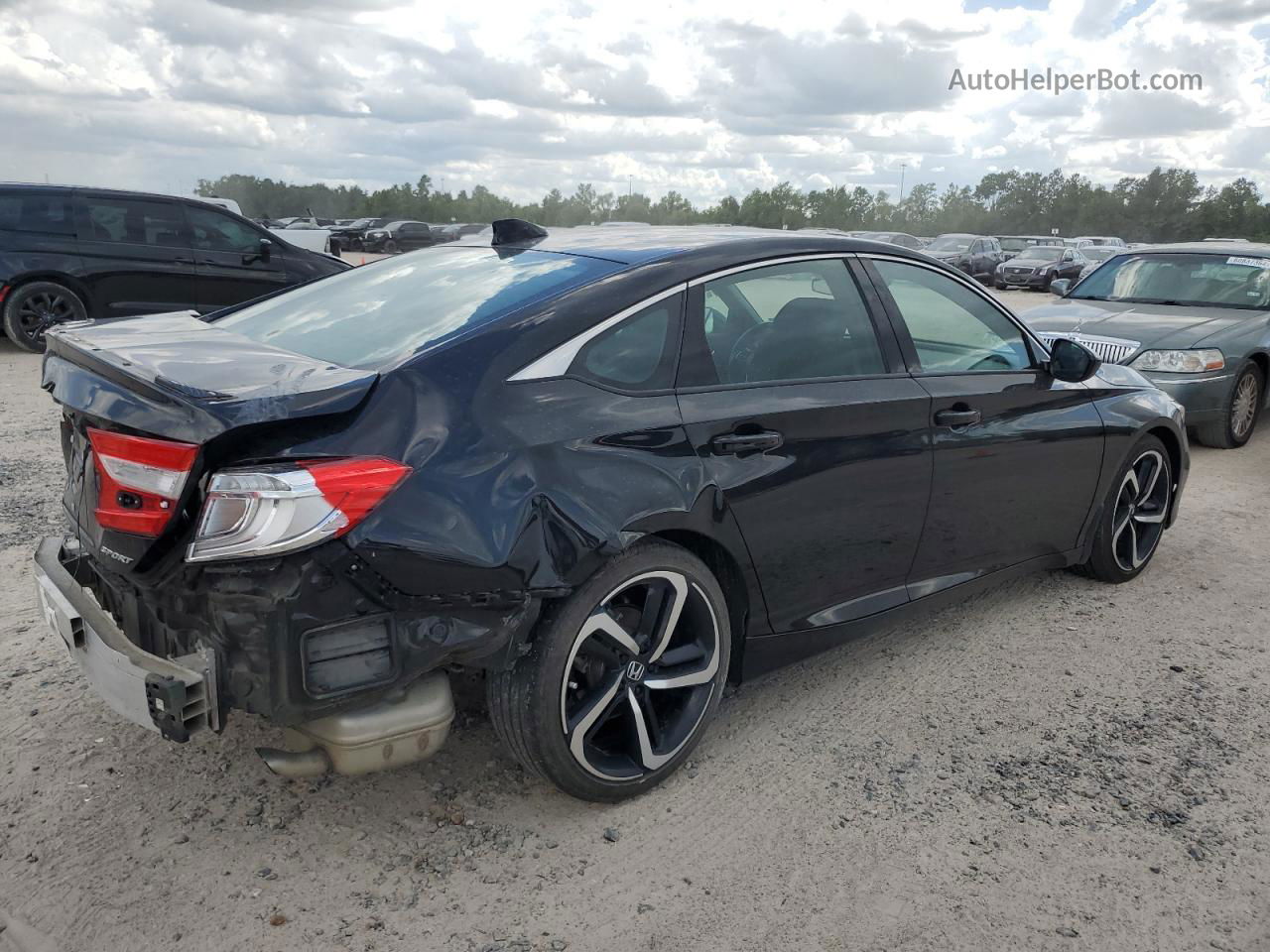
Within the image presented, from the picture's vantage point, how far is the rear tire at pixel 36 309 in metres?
10.3

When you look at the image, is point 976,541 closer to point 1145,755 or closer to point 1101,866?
point 1145,755

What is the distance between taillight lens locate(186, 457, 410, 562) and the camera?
2.31 m

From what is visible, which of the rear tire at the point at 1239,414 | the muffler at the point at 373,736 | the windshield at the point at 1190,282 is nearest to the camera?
the muffler at the point at 373,736

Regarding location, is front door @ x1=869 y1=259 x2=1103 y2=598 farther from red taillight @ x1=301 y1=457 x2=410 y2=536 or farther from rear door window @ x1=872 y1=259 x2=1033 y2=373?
red taillight @ x1=301 y1=457 x2=410 y2=536

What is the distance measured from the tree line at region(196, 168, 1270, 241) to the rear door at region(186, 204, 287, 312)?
6008cm

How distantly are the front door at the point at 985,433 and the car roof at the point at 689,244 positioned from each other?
7.6 inches

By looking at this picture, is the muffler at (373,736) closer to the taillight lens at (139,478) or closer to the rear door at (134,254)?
the taillight lens at (139,478)

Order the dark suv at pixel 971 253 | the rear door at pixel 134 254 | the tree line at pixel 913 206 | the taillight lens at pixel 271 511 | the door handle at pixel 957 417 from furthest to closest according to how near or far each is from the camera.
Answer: the tree line at pixel 913 206 < the dark suv at pixel 971 253 < the rear door at pixel 134 254 < the door handle at pixel 957 417 < the taillight lens at pixel 271 511

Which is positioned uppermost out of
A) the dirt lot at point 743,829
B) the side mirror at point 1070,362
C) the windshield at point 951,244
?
the side mirror at point 1070,362

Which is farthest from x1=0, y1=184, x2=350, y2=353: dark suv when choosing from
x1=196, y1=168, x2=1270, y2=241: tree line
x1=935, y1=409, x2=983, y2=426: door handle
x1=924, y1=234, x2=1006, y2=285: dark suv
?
x1=196, y1=168, x2=1270, y2=241: tree line

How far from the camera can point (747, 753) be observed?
332 cm

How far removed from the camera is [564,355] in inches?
110

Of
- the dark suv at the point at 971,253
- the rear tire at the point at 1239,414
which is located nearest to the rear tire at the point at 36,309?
the rear tire at the point at 1239,414

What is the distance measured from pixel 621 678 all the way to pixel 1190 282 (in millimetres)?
7700
